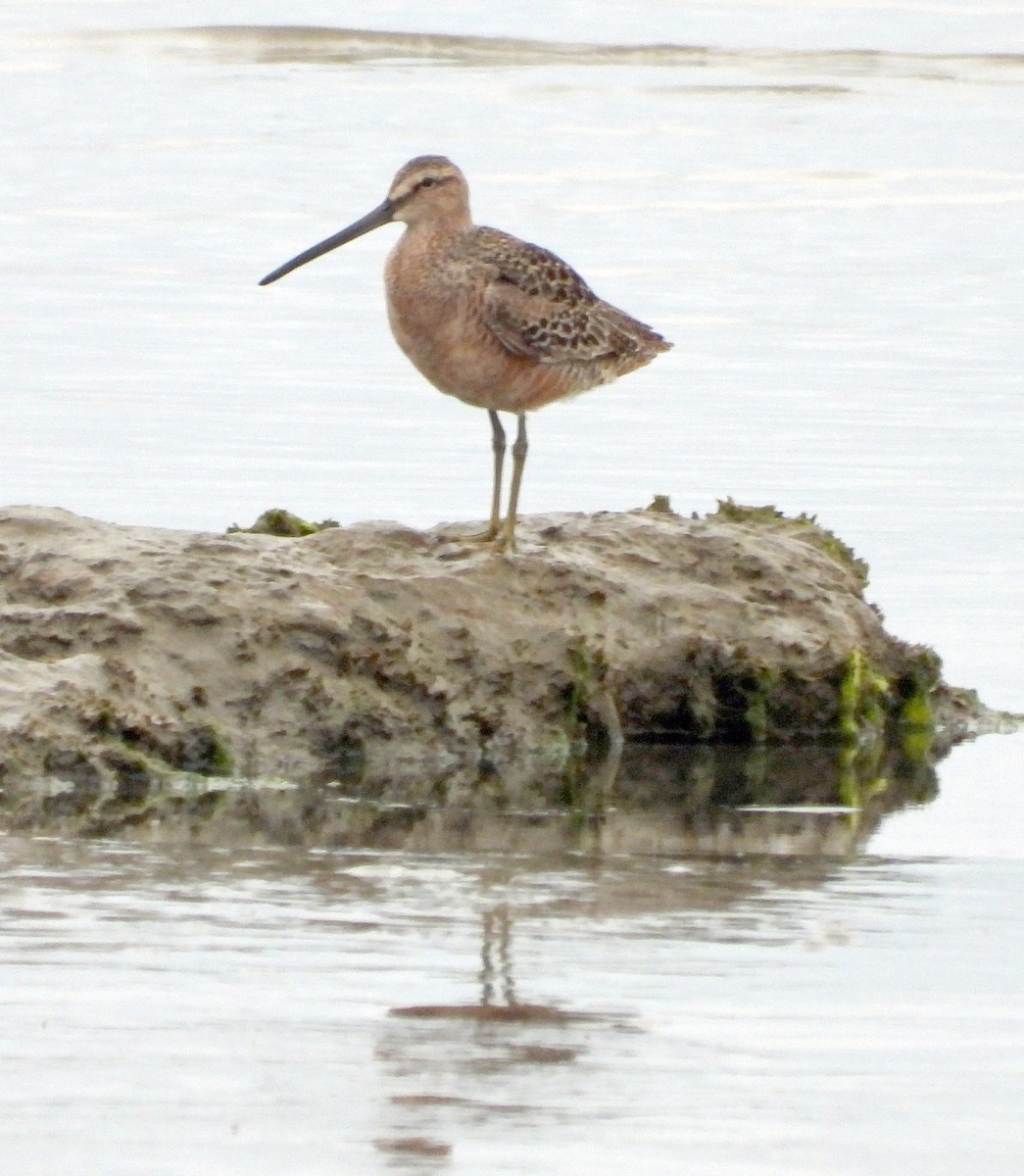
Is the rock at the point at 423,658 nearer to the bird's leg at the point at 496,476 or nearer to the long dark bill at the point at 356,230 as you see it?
the bird's leg at the point at 496,476

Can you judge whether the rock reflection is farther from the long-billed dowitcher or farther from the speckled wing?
the speckled wing

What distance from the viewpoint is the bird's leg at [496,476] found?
967 centimetres

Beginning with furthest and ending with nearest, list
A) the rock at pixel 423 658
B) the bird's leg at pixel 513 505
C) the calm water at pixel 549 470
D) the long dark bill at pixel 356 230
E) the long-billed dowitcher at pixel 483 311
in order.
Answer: the long dark bill at pixel 356 230 < the long-billed dowitcher at pixel 483 311 < the bird's leg at pixel 513 505 < the rock at pixel 423 658 < the calm water at pixel 549 470

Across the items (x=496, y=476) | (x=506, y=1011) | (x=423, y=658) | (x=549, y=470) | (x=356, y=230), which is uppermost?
(x=356, y=230)

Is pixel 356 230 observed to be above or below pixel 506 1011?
above

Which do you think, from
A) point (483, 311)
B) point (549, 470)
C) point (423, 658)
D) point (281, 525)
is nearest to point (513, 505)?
point (483, 311)

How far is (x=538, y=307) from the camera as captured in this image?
32.0 ft

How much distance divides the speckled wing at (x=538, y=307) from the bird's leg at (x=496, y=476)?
13.3 inches

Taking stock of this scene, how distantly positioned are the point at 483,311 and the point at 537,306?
0.73 feet

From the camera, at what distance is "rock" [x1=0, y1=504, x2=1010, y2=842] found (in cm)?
835

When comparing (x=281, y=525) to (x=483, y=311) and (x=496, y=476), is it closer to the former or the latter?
(x=496, y=476)

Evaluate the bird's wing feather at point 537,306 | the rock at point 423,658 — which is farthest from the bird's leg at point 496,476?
the bird's wing feather at point 537,306

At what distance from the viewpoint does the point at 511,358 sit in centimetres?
973

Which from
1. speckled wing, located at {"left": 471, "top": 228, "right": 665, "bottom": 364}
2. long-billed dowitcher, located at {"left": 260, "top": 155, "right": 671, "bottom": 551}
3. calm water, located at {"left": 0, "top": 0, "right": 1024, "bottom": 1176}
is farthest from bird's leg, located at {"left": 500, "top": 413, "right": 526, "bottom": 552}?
calm water, located at {"left": 0, "top": 0, "right": 1024, "bottom": 1176}
